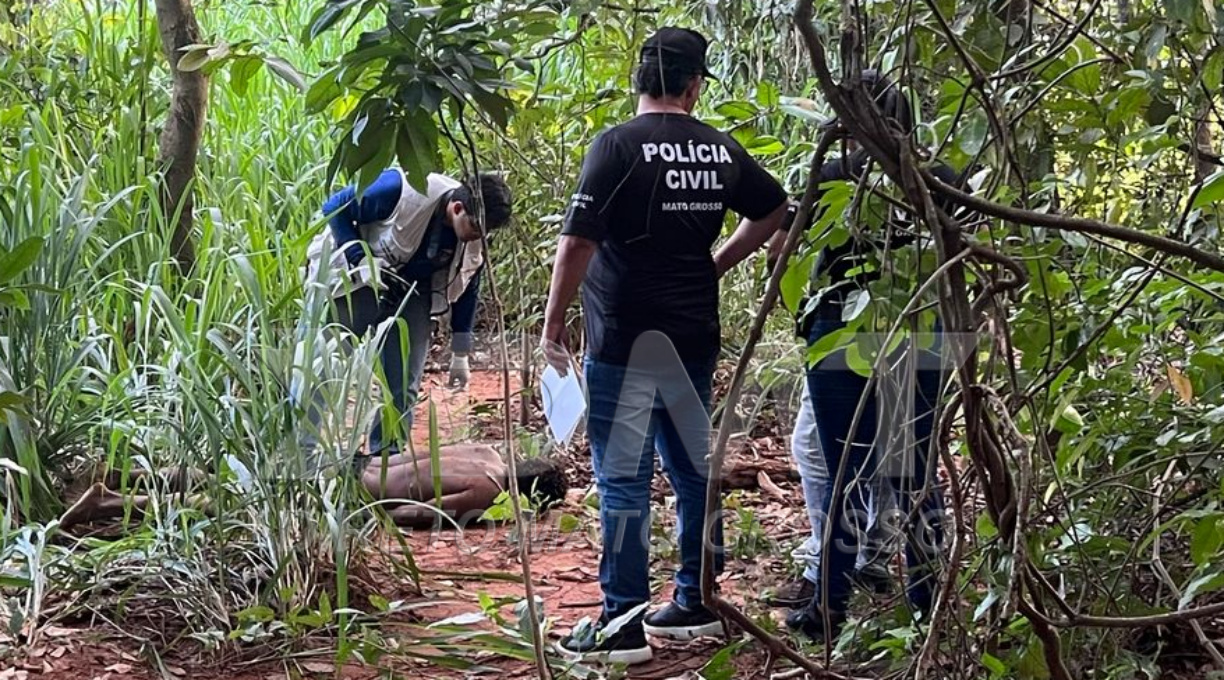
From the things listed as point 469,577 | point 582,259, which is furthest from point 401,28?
point 469,577

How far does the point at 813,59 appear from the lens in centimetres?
141

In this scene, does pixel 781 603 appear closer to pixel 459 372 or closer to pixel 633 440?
pixel 633 440

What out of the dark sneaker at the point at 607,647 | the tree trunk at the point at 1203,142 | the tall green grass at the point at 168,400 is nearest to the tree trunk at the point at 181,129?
the tall green grass at the point at 168,400

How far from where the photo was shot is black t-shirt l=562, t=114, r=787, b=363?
3.12m

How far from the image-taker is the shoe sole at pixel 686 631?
133 inches

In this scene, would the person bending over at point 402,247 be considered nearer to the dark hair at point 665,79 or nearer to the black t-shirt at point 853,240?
the dark hair at point 665,79

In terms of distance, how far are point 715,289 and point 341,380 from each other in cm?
95

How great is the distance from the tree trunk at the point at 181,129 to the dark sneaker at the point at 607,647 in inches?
67.6

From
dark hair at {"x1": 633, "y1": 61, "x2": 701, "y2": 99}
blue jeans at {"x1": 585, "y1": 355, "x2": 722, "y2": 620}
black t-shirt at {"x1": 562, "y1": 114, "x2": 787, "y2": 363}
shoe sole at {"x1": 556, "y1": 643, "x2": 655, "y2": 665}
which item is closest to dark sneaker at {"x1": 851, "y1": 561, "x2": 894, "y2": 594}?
blue jeans at {"x1": 585, "y1": 355, "x2": 722, "y2": 620}

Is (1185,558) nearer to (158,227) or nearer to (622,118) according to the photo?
(622,118)

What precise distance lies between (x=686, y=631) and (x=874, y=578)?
474 millimetres

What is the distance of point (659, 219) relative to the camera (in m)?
3.20

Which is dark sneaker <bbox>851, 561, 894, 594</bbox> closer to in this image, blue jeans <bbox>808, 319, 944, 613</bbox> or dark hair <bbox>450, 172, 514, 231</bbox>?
blue jeans <bbox>808, 319, 944, 613</bbox>

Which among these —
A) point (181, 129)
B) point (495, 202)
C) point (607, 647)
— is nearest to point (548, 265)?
point (495, 202)
